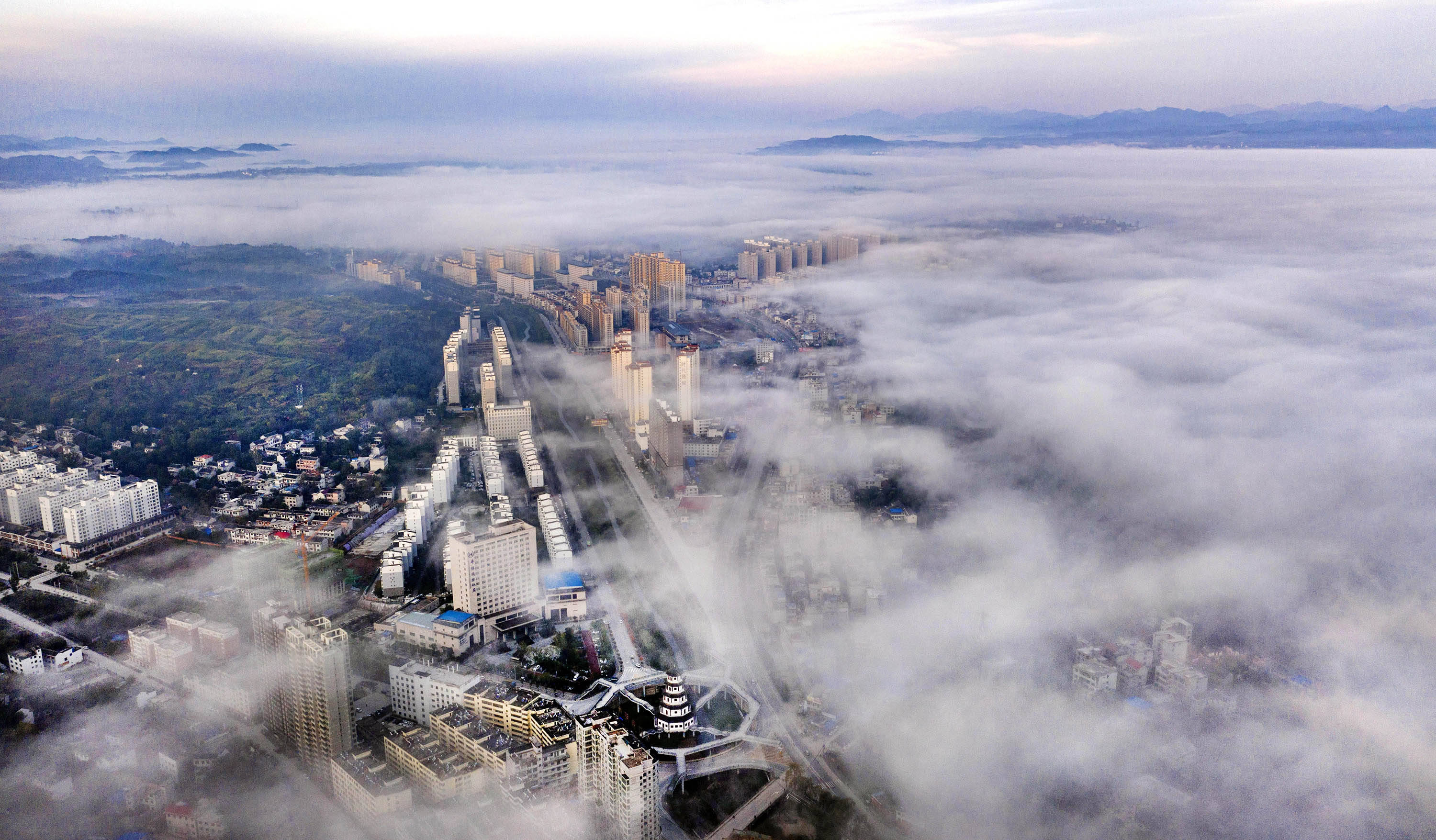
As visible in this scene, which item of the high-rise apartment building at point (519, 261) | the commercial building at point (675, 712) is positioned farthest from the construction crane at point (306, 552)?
the high-rise apartment building at point (519, 261)

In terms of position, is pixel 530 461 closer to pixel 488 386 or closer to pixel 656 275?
pixel 488 386

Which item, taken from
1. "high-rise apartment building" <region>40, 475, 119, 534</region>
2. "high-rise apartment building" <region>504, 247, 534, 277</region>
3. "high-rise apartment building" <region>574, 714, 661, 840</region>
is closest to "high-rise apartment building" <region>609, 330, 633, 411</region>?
"high-rise apartment building" <region>40, 475, 119, 534</region>

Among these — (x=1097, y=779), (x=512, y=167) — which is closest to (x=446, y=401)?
(x=1097, y=779)

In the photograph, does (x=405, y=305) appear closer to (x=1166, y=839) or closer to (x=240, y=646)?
(x=240, y=646)

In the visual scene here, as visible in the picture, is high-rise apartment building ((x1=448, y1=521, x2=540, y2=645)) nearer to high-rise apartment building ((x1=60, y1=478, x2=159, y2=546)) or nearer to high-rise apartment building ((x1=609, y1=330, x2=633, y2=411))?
high-rise apartment building ((x1=60, y1=478, x2=159, y2=546))

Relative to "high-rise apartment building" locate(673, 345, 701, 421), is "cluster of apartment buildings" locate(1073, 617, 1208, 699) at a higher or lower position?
lower

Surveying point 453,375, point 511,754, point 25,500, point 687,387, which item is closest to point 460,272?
point 453,375
